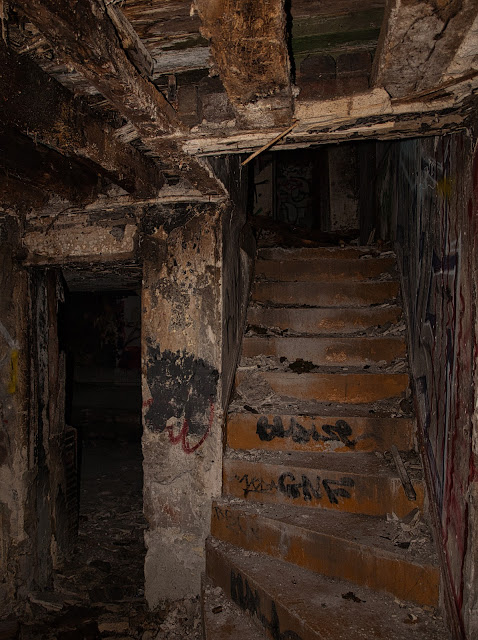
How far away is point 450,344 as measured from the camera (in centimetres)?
224

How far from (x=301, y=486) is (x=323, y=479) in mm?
182

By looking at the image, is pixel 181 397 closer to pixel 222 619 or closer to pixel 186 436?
pixel 186 436

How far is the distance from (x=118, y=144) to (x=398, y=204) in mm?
3300

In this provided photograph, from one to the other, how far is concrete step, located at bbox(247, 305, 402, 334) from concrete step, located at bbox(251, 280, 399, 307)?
190 millimetres

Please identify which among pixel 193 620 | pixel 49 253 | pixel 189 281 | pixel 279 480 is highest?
pixel 49 253

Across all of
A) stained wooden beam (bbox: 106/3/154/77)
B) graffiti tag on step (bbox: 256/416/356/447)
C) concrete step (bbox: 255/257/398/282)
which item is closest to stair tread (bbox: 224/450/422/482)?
graffiti tag on step (bbox: 256/416/356/447)

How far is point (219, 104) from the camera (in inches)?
85.4

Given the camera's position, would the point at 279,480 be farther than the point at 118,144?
Yes

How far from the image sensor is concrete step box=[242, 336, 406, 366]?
3.91 m

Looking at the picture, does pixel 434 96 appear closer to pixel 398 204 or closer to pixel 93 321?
pixel 398 204

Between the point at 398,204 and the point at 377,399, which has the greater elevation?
the point at 398,204

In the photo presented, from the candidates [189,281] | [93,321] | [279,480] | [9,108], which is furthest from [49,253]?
[93,321]

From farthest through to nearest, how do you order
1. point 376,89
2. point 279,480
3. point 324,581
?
point 279,480 < point 324,581 < point 376,89

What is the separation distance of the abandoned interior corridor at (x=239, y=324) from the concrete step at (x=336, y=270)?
3cm
